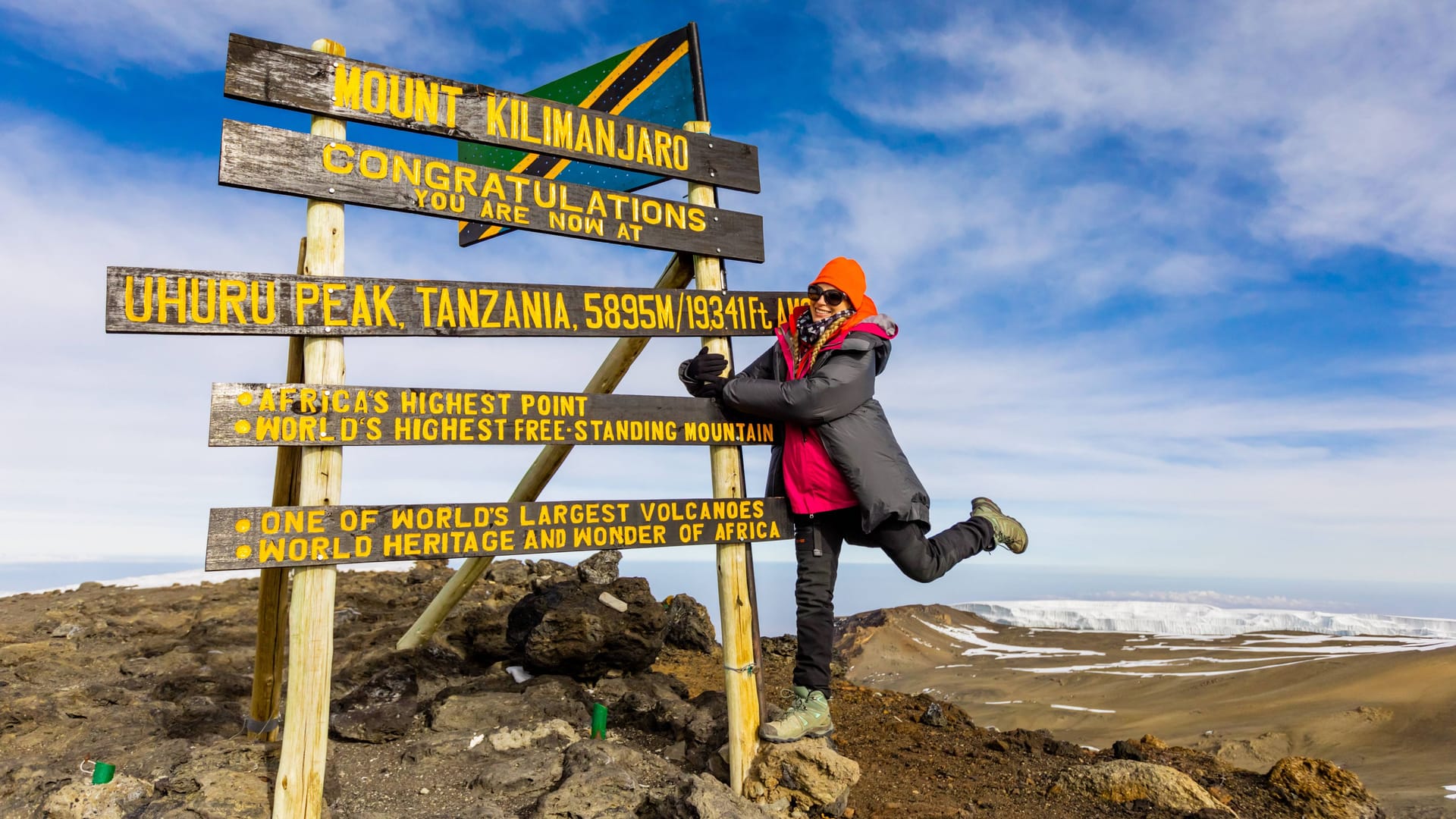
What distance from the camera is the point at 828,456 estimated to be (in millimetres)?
5184

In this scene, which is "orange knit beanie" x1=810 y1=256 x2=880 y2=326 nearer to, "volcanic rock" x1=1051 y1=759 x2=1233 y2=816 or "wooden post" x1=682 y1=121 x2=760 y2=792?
"wooden post" x1=682 y1=121 x2=760 y2=792

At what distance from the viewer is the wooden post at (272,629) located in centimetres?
532

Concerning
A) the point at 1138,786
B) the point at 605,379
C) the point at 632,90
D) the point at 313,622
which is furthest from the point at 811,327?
the point at 1138,786

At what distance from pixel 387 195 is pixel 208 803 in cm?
307

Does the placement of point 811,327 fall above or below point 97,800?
above

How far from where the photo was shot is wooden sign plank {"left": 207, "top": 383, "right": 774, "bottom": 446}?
13.8ft

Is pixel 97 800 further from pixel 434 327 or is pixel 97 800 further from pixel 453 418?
pixel 434 327

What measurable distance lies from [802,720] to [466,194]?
3.49 metres

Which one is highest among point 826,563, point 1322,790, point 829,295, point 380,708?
point 829,295

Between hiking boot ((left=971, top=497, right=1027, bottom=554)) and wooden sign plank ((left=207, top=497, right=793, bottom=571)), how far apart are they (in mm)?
1421

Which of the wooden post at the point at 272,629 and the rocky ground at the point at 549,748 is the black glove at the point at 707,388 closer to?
the rocky ground at the point at 549,748

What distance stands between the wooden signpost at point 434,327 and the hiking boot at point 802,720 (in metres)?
0.20

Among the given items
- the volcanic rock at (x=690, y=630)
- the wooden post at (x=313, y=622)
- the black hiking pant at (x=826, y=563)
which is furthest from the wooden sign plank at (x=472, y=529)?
the volcanic rock at (x=690, y=630)

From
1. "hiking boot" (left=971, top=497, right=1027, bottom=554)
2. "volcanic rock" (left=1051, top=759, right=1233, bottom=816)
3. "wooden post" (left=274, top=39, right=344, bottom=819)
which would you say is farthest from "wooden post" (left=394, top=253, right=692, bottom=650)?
"volcanic rock" (left=1051, top=759, right=1233, bottom=816)
